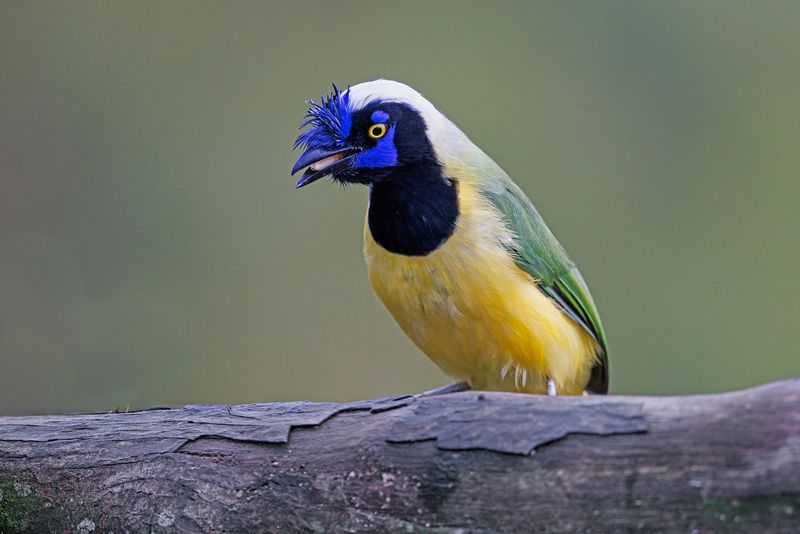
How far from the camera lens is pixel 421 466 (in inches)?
111

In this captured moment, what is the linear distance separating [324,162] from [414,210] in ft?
1.39

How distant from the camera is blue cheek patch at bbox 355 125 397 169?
13.4ft

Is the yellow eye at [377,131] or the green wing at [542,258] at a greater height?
the yellow eye at [377,131]

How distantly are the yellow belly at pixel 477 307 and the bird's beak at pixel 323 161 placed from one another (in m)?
0.35

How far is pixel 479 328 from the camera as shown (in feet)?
13.1

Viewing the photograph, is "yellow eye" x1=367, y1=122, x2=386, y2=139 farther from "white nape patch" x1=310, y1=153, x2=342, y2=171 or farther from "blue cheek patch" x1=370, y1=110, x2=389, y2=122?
"white nape patch" x1=310, y1=153, x2=342, y2=171

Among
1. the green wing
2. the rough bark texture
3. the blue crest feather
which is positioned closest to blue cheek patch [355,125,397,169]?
the blue crest feather

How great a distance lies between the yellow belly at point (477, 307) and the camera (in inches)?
156

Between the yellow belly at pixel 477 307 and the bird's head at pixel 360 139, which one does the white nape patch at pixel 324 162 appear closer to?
the bird's head at pixel 360 139

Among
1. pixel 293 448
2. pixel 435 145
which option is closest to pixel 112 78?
pixel 435 145

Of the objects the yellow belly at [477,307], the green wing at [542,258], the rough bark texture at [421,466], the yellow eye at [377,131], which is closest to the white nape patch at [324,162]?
the yellow eye at [377,131]

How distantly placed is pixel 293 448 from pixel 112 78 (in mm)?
5871

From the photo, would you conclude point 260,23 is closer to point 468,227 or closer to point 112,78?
point 112,78

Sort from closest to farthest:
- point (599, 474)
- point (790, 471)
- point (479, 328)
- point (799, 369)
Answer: point (790, 471), point (599, 474), point (479, 328), point (799, 369)
